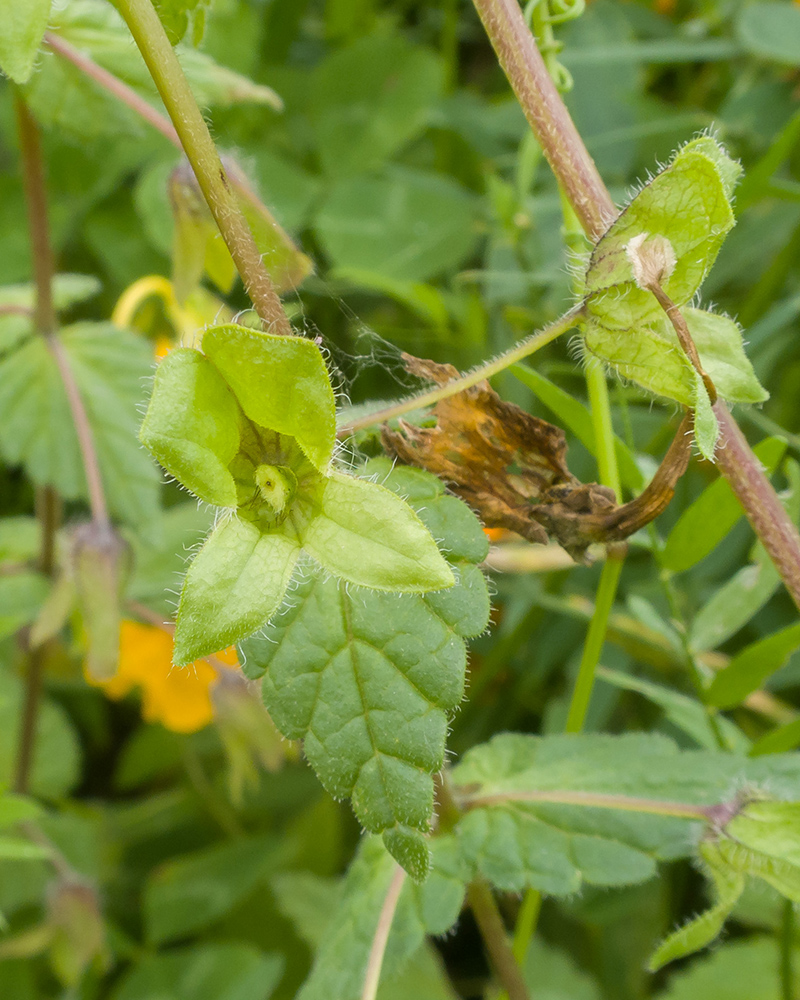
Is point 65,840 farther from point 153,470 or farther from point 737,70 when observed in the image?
point 737,70

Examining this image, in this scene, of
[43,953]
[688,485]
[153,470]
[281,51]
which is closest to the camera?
[153,470]

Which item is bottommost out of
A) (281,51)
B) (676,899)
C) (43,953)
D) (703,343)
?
(43,953)

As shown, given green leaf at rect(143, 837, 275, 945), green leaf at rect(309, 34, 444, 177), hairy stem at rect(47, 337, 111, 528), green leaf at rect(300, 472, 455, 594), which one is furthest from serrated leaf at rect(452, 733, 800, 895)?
green leaf at rect(309, 34, 444, 177)

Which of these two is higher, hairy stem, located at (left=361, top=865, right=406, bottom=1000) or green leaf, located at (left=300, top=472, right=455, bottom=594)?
green leaf, located at (left=300, top=472, right=455, bottom=594)

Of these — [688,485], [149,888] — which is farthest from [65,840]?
[688,485]

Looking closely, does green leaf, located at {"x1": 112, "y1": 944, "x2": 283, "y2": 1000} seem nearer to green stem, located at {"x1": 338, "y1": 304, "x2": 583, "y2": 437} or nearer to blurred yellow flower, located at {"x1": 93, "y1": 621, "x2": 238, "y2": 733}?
blurred yellow flower, located at {"x1": 93, "y1": 621, "x2": 238, "y2": 733}

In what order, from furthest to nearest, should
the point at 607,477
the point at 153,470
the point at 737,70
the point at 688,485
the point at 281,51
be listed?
1. the point at 281,51
2. the point at 737,70
3. the point at 688,485
4. the point at 153,470
5. the point at 607,477
